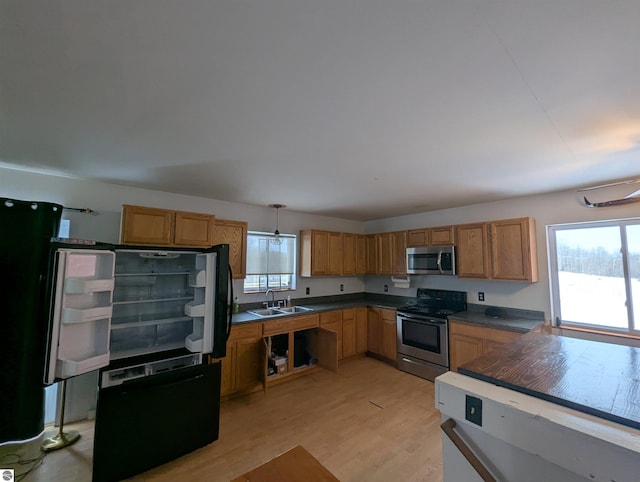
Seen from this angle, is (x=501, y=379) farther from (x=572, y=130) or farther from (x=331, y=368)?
(x=331, y=368)

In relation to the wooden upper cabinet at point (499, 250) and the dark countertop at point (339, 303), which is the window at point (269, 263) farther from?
the wooden upper cabinet at point (499, 250)

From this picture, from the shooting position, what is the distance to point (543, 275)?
11.1 ft

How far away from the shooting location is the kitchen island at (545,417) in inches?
33.2

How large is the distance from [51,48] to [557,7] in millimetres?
1922

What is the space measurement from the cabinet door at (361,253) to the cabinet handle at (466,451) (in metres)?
3.88

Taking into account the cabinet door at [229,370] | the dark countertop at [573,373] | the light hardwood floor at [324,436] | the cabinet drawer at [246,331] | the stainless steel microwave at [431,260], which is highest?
the stainless steel microwave at [431,260]

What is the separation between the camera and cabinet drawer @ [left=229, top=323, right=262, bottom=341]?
10.6ft

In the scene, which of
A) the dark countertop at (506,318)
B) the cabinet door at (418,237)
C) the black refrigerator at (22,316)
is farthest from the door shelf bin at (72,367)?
the cabinet door at (418,237)

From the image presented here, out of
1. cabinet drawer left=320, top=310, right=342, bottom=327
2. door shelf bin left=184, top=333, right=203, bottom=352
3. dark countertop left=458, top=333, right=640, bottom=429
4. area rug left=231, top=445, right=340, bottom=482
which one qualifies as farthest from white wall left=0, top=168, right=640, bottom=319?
area rug left=231, top=445, right=340, bottom=482

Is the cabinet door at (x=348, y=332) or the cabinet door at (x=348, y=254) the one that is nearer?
the cabinet door at (x=348, y=332)

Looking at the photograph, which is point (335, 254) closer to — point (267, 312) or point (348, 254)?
point (348, 254)

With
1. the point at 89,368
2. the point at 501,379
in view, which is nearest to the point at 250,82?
the point at 501,379

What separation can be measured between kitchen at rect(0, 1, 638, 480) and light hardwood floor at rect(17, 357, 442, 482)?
21.6 inches

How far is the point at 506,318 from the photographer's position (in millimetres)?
3512
